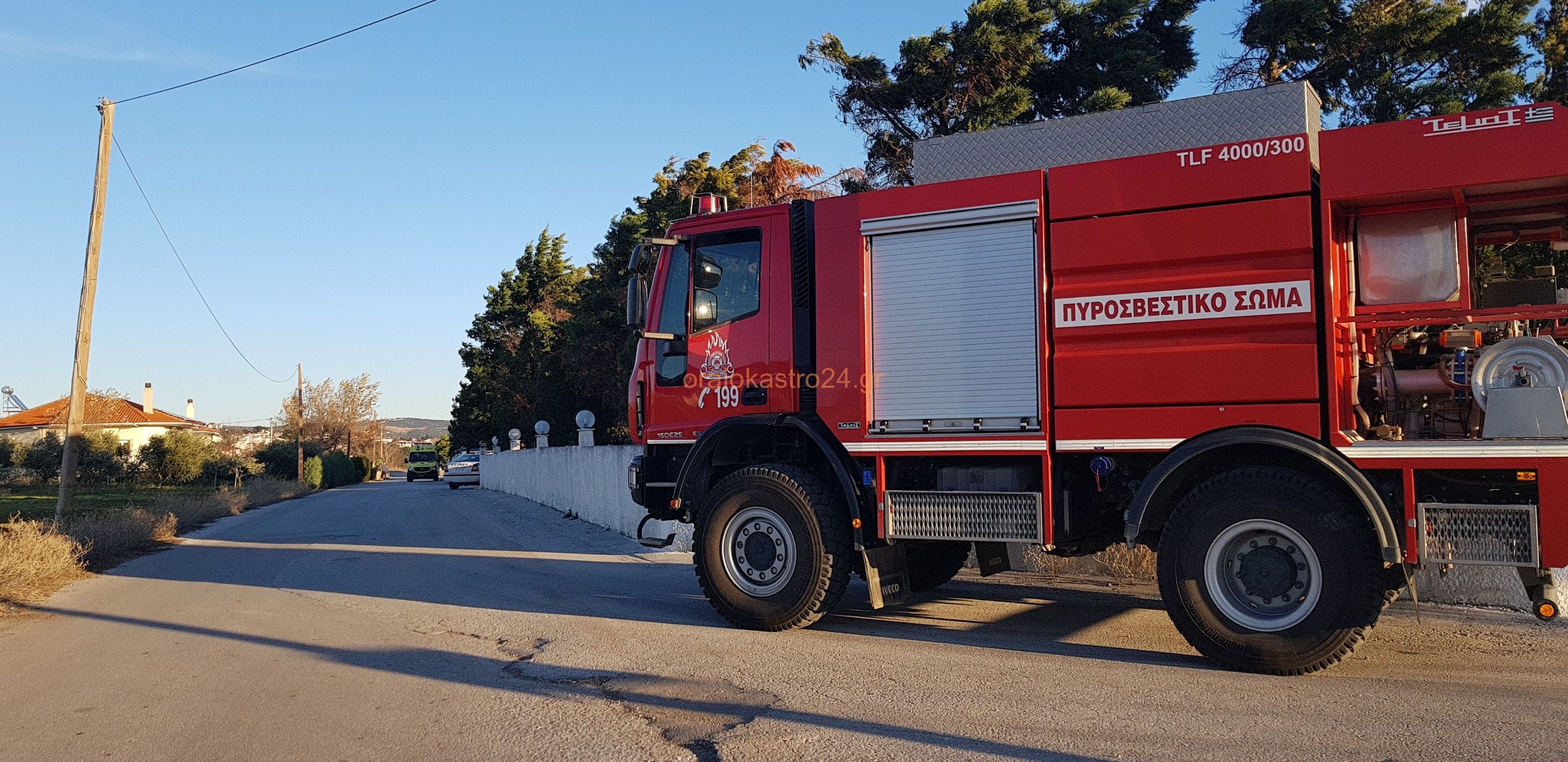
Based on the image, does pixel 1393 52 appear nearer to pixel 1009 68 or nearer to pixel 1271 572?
pixel 1009 68

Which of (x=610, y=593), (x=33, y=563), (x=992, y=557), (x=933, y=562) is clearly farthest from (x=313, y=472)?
(x=992, y=557)

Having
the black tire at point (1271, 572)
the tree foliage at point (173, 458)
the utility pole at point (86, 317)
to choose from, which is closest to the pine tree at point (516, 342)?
the tree foliage at point (173, 458)

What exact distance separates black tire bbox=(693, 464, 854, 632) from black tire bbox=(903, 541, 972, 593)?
1.36 m

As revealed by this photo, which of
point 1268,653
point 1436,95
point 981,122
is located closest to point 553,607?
point 1268,653

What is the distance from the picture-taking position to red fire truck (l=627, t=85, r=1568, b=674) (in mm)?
5902

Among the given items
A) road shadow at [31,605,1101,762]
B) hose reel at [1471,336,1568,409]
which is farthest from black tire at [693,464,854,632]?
hose reel at [1471,336,1568,409]

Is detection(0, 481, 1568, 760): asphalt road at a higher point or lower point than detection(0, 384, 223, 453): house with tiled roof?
lower

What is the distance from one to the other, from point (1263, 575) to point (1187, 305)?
64.3 inches

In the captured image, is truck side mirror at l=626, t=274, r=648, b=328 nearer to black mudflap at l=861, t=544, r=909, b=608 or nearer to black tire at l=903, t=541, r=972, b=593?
black mudflap at l=861, t=544, r=909, b=608

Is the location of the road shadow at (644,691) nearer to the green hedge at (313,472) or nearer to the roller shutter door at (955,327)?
the roller shutter door at (955,327)

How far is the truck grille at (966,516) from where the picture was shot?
7.06m

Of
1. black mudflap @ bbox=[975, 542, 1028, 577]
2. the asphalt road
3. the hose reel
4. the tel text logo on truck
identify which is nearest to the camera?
the asphalt road

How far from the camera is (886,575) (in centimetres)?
795

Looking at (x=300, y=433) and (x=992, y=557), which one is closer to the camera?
(x=992, y=557)
